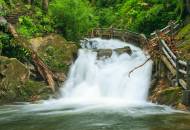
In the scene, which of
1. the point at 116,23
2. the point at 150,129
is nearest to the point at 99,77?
the point at 150,129

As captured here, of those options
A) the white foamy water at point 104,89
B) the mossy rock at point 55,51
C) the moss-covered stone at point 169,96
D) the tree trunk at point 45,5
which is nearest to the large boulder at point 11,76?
the white foamy water at point 104,89

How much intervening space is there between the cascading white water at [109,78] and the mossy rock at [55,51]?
0.40 m

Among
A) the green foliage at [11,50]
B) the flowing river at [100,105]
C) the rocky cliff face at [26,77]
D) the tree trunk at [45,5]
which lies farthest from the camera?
the tree trunk at [45,5]

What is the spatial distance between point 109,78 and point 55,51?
3.04 metres

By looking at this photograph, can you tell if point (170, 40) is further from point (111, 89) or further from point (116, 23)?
point (116, 23)

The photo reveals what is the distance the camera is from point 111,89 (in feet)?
64.9

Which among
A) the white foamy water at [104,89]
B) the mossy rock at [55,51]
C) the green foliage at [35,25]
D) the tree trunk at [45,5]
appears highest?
the tree trunk at [45,5]

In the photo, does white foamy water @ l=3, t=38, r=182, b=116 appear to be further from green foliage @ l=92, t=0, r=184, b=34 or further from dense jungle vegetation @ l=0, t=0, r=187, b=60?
green foliage @ l=92, t=0, r=184, b=34

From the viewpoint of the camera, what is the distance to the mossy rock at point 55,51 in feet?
70.3

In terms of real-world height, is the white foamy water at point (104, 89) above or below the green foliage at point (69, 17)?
below

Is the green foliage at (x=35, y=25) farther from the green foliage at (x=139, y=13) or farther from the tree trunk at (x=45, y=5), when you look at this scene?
the green foliage at (x=139, y=13)

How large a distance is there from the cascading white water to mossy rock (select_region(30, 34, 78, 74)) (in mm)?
404

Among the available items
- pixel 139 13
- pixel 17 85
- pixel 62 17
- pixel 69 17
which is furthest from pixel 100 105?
pixel 139 13

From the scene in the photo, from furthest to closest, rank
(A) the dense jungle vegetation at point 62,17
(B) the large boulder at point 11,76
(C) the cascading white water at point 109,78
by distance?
(A) the dense jungle vegetation at point 62,17, (C) the cascading white water at point 109,78, (B) the large boulder at point 11,76
